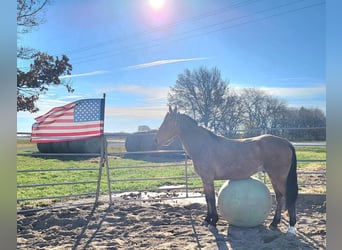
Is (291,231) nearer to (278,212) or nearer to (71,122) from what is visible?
(278,212)

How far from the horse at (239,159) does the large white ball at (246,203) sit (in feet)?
0.67

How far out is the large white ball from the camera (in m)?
3.26

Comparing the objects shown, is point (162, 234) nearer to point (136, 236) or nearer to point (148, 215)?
point (136, 236)

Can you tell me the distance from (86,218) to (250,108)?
5698mm

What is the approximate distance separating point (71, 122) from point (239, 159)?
245 centimetres

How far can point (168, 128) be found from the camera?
13.2ft

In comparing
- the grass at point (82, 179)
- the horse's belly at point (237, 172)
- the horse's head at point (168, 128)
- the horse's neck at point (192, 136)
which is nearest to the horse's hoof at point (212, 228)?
the horse's belly at point (237, 172)

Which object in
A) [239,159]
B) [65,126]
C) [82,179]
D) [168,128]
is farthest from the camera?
→ [82,179]

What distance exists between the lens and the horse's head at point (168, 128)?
398cm

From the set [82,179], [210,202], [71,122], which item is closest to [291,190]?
[210,202]

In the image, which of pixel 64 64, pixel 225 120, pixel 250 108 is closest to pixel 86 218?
pixel 64 64

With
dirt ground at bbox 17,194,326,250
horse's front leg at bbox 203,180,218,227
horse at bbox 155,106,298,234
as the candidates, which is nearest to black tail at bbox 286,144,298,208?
horse at bbox 155,106,298,234
